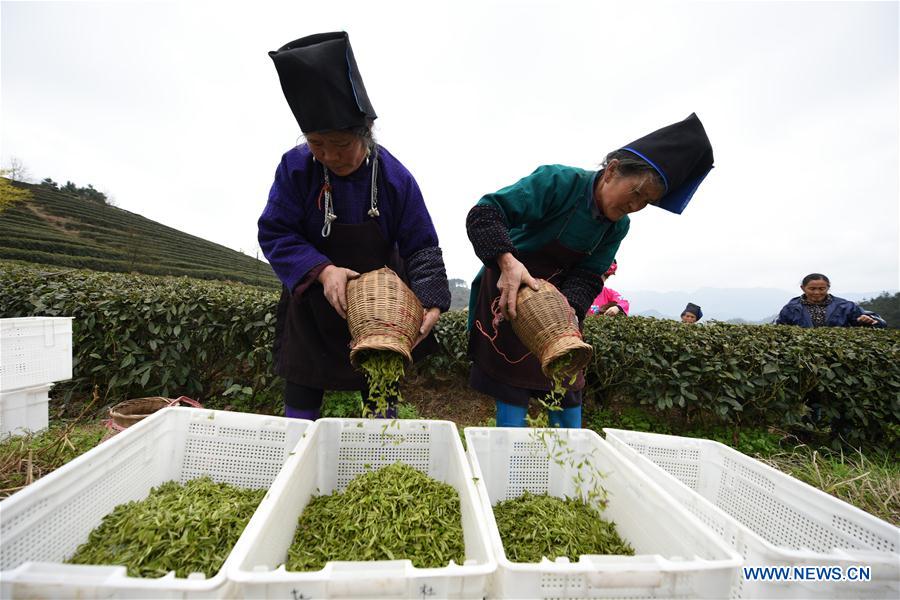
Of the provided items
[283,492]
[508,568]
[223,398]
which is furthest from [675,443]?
[223,398]

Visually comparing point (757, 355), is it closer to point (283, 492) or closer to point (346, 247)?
point (346, 247)

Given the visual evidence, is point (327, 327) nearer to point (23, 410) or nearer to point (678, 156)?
point (678, 156)

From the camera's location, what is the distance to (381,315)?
1.49m

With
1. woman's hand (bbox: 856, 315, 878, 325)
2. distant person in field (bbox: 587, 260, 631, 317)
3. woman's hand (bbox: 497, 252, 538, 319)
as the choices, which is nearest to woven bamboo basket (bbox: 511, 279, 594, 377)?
woman's hand (bbox: 497, 252, 538, 319)

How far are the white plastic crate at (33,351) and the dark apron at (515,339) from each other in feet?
9.71

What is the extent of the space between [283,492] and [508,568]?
0.77 meters

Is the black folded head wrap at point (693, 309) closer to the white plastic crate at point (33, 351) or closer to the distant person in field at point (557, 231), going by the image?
the distant person in field at point (557, 231)

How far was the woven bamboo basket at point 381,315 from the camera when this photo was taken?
56.8 inches

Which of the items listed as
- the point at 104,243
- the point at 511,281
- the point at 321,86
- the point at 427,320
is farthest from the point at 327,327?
the point at 104,243

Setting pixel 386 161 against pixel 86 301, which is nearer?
pixel 386 161

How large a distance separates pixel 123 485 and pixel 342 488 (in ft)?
2.73

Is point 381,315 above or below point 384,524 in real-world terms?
above

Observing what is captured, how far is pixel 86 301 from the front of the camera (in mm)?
4281

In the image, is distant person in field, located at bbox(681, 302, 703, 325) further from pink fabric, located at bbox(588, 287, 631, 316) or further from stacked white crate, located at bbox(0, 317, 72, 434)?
stacked white crate, located at bbox(0, 317, 72, 434)
